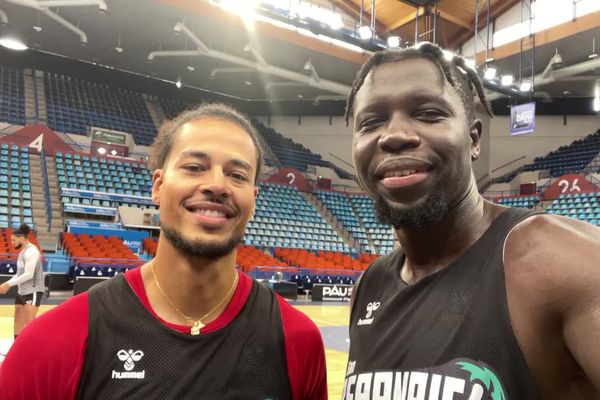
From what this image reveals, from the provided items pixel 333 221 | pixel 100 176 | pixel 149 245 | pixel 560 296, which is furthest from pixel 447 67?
pixel 333 221

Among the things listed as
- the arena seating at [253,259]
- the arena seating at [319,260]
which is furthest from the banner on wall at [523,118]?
the arena seating at [253,259]

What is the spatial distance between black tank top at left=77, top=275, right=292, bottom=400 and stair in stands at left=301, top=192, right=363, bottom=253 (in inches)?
755

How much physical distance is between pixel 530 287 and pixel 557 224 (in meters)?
0.17

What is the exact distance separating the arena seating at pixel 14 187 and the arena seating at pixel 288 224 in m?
7.16

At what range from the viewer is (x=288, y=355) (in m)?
1.62

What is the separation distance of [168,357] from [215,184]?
0.56 m

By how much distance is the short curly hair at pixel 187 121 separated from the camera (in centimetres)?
174

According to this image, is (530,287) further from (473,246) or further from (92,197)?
(92,197)

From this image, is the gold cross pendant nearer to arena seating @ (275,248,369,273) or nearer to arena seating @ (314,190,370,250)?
arena seating @ (275,248,369,273)

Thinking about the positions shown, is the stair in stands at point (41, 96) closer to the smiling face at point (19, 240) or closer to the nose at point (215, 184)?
the smiling face at point (19, 240)

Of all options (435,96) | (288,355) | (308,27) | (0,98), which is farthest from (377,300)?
(0,98)

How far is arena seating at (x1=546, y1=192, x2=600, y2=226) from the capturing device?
17.4 meters

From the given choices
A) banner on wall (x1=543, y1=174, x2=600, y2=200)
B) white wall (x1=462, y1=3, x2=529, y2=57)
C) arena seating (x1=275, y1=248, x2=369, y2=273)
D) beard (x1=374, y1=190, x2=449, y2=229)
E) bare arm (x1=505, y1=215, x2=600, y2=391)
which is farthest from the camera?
banner on wall (x1=543, y1=174, x2=600, y2=200)

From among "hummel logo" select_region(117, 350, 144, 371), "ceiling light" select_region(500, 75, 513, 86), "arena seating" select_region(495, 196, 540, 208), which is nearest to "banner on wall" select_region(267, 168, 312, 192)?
"arena seating" select_region(495, 196, 540, 208)
